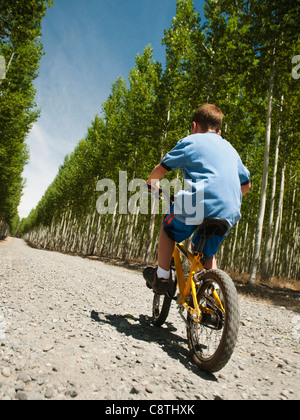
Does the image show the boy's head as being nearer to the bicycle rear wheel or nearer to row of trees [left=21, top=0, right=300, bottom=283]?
the bicycle rear wheel

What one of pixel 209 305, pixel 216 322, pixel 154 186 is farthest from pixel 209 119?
pixel 216 322

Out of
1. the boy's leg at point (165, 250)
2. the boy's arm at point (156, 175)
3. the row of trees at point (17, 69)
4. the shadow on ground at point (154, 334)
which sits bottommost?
the shadow on ground at point (154, 334)

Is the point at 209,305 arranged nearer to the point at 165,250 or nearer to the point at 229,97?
the point at 165,250

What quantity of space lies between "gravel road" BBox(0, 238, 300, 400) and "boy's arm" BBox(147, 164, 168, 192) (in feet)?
5.40

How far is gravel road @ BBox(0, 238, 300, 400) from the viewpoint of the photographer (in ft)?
4.72

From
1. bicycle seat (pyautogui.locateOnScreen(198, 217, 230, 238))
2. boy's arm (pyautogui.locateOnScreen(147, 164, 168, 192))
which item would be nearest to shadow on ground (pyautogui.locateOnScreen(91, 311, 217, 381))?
bicycle seat (pyautogui.locateOnScreen(198, 217, 230, 238))

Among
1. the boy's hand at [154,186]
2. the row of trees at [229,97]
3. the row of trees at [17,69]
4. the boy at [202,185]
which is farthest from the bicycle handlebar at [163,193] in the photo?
the row of trees at [17,69]

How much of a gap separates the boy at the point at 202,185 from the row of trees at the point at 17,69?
1079cm

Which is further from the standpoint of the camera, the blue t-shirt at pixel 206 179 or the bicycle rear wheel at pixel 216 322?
the blue t-shirt at pixel 206 179

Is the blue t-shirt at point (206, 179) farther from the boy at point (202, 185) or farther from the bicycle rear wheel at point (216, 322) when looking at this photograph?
the bicycle rear wheel at point (216, 322)

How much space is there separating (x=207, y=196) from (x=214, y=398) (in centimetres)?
145

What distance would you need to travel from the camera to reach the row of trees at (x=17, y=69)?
356 inches

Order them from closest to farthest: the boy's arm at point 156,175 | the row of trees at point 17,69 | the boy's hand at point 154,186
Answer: the boy's arm at point 156,175, the boy's hand at point 154,186, the row of trees at point 17,69
